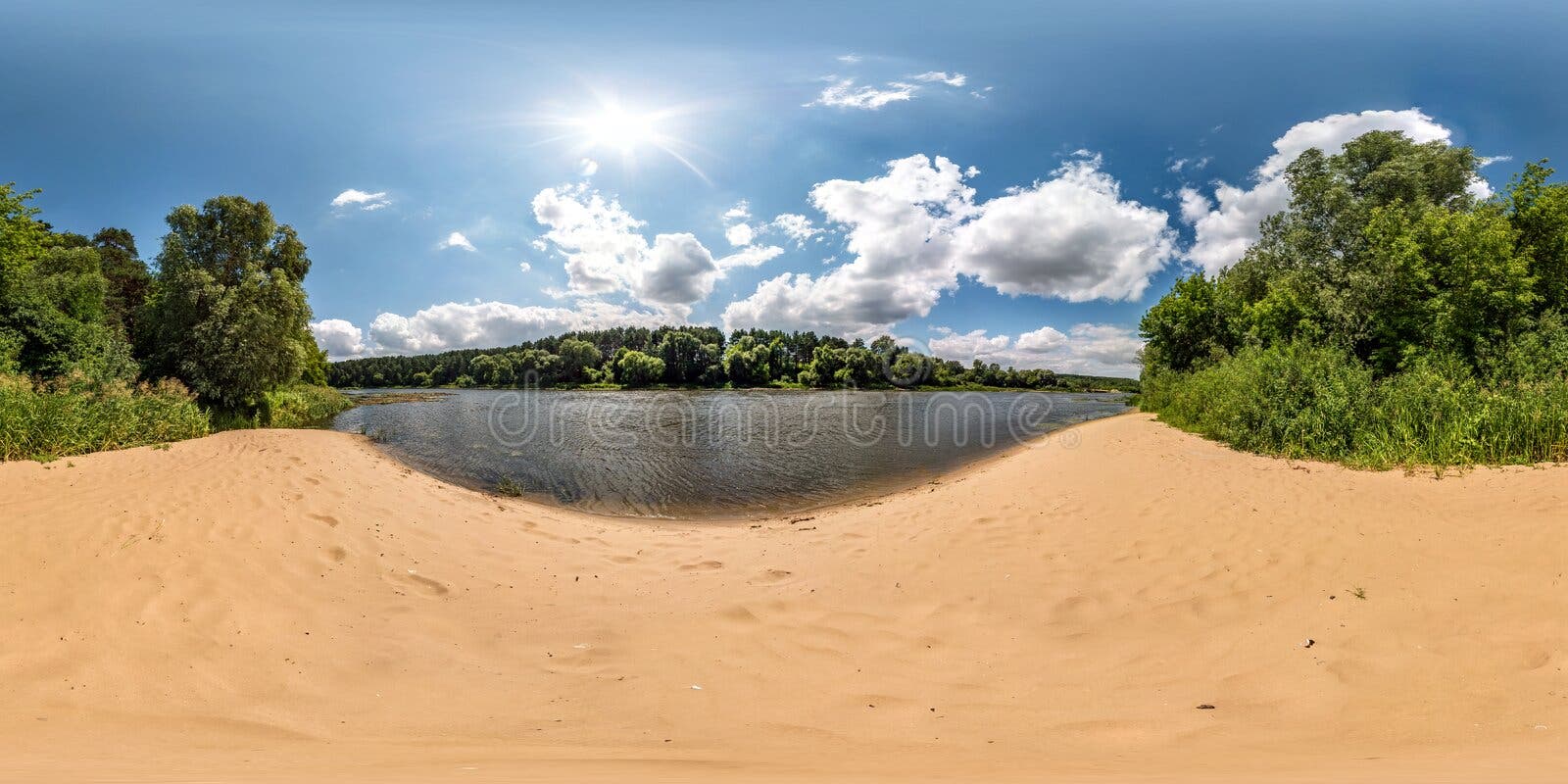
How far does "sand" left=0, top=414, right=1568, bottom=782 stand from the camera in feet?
9.98

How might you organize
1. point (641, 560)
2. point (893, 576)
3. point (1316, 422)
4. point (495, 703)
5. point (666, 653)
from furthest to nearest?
point (1316, 422) < point (641, 560) < point (893, 576) < point (666, 653) < point (495, 703)

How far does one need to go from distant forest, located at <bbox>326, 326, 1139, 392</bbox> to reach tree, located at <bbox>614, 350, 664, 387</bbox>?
0.19 m

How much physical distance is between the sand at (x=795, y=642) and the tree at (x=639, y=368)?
97.1 metres

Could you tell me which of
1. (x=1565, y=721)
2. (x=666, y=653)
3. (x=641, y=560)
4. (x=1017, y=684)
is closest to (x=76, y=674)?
(x=666, y=653)

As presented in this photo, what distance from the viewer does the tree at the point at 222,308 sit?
66.1 feet

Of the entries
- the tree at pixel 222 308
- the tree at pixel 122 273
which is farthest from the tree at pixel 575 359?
the tree at pixel 222 308

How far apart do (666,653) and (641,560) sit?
2.98 metres

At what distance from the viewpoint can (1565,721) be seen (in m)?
3.19

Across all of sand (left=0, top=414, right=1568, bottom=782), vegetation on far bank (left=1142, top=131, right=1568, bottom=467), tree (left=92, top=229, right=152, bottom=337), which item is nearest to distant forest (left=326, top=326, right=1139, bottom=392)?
tree (left=92, top=229, right=152, bottom=337)

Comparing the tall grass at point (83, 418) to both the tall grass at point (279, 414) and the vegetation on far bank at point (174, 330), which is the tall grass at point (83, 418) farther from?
the tall grass at point (279, 414)

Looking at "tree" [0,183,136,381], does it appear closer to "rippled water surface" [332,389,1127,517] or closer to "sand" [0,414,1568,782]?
"rippled water surface" [332,389,1127,517]

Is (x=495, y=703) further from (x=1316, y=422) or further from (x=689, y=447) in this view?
(x=689, y=447)

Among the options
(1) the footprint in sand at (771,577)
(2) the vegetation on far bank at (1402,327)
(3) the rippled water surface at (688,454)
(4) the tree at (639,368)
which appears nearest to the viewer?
(1) the footprint in sand at (771,577)

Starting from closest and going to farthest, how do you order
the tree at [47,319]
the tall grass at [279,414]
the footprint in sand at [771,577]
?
1. the footprint in sand at [771,577]
2. the tree at [47,319]
3. the tall grass at [279,414]
